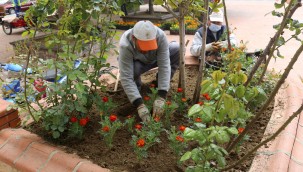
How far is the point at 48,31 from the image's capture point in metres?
1.93

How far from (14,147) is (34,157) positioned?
20cm

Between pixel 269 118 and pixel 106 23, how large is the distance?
140cm

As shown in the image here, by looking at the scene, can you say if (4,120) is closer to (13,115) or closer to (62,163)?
(13,115)

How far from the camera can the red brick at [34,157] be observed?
1804 mm

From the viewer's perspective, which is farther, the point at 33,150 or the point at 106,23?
the point at 106,23

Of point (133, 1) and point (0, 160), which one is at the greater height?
point (133, 1)

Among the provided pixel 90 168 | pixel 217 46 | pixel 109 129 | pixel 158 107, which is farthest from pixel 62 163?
pixel 217 46

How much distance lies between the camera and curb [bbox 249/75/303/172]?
5.54 ft

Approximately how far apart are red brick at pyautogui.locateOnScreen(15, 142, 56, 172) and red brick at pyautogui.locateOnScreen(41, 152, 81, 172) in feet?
0.16

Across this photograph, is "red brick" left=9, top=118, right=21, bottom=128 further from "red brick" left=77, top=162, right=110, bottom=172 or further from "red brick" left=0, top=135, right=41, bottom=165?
"red brick" left=77, top=162, right=110, bottom=172

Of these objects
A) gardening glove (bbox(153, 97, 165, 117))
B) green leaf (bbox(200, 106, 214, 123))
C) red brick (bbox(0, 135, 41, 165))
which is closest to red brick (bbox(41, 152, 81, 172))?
red brick (bbox(0, 135, 41, 165))

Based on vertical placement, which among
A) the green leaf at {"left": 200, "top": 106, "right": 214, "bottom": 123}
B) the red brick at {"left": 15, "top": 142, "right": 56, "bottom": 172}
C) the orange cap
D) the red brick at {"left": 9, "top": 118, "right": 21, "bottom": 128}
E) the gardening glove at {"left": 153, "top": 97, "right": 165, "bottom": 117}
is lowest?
the red brick at {"left": 15, "top": 142, "right": 56, "bottom": 172}

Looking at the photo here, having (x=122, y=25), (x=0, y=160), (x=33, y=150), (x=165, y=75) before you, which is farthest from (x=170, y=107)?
(x=122, y=25)

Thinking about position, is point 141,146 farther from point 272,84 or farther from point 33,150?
point 272,84
